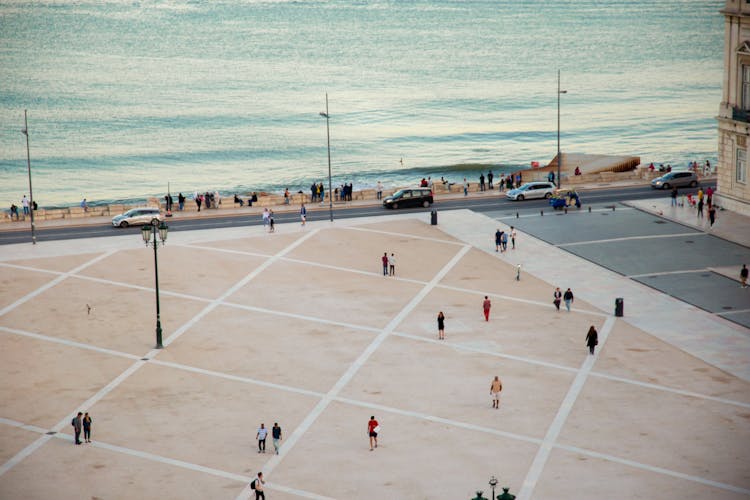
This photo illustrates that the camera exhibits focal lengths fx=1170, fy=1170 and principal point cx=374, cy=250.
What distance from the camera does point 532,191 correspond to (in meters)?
74.5

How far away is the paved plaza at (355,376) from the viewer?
35312 mm

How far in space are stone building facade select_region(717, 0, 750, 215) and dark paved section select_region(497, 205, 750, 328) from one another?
14.8 ft

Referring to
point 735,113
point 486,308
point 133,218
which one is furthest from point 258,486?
point 735,113

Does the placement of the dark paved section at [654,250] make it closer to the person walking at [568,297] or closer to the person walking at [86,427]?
the person walking at [568,297]

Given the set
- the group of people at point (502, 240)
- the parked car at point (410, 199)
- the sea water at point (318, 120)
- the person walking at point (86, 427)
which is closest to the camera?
the person walking at point (86, 427)

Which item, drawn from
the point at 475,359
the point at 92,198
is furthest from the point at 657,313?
the point at 92,198

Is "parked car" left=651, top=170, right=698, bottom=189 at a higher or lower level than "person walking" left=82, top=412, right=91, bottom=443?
higher

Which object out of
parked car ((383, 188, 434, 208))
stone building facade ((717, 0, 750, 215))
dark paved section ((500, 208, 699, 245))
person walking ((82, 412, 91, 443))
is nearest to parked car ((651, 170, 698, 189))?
stone building facade ((717, 0, 750, 215))

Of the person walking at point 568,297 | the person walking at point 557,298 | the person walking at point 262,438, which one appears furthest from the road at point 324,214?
the person walking at point 262,438

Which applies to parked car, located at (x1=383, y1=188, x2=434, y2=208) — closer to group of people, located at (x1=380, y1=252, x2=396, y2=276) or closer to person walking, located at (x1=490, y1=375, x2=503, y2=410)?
group of people, located at (x1=380, y1=252, x2=396, y2=276)

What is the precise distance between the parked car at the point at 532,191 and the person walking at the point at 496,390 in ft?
115

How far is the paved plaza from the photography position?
35312 mm

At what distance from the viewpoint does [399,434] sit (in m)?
38.2

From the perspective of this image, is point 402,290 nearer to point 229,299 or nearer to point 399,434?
point 229,299
